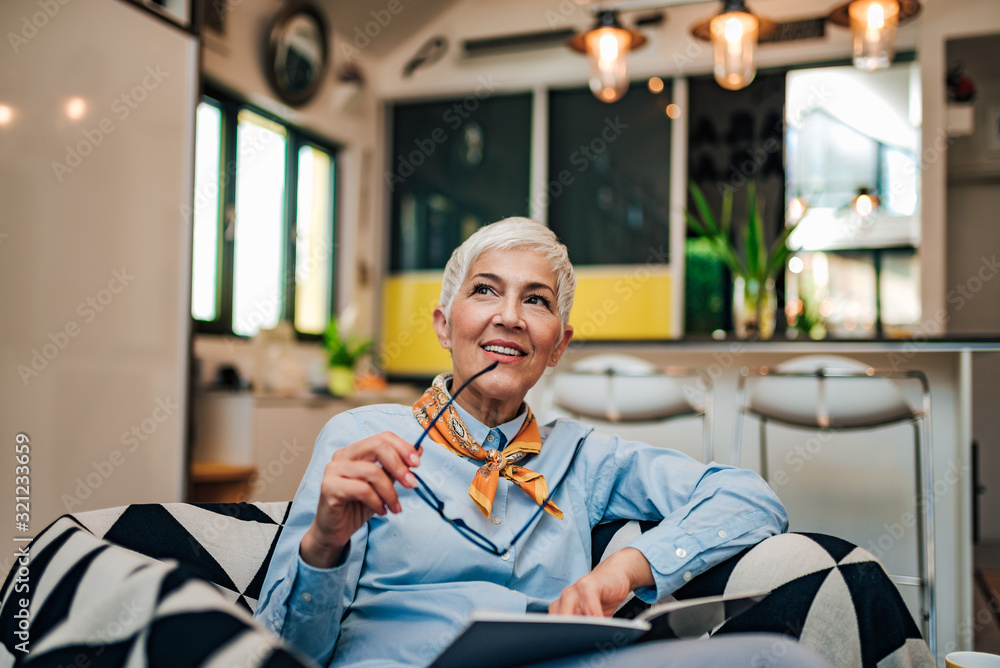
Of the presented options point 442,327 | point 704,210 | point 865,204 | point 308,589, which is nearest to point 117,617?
point 308,589

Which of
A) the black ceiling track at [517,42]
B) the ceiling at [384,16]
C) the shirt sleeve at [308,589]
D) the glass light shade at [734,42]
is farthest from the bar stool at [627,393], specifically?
the ceiling at [384,16]

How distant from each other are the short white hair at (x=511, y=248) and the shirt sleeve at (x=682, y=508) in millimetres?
280

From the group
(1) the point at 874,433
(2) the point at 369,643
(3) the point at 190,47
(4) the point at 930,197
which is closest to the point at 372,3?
(3) the point at 190,47

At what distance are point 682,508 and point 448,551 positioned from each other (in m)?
0.35

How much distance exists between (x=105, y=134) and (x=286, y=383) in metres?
1.68

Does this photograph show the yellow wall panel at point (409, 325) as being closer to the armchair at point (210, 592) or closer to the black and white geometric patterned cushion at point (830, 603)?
the armchair at point (210, 592)

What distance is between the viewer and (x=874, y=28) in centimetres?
293

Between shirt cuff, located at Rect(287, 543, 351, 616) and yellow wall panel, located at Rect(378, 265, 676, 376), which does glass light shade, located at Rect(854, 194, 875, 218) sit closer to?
yellow wall panel, located at Rect(378, 265, 676, 376)

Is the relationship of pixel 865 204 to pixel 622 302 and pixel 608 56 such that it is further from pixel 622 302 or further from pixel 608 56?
pixel 608 56

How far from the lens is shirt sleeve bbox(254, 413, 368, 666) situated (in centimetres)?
95

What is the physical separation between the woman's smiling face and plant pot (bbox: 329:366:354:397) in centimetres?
289

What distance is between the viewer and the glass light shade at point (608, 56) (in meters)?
3.23

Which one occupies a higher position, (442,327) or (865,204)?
(865,204)

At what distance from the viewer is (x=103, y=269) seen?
2.41 meters
